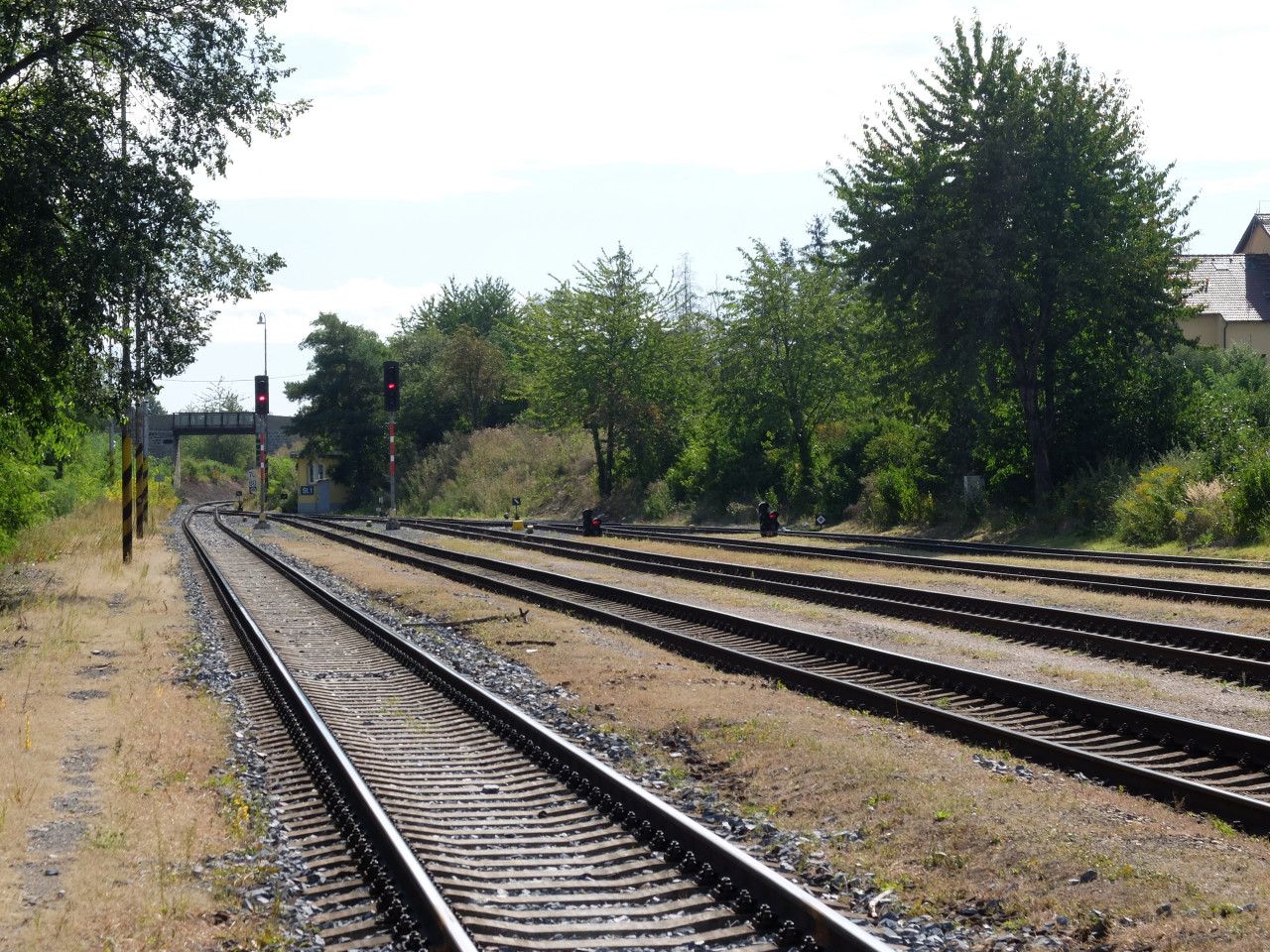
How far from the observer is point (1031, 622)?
1493cm

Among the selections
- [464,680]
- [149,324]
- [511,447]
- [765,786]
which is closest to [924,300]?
[149,324]

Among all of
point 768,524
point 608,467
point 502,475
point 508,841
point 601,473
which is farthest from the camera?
point 502,475

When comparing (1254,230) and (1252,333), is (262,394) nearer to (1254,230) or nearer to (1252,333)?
(1252,333)

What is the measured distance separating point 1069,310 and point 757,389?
13.0m

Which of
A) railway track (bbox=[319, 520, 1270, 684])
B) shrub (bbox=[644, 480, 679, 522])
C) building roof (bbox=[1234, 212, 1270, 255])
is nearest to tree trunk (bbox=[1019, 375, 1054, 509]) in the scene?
railway track (bbox=[319, 520, 1270, 684])

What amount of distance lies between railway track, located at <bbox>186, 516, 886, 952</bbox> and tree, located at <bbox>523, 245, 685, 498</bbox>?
132 ft

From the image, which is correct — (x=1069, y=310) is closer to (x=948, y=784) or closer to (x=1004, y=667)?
(x=1004, y=667)

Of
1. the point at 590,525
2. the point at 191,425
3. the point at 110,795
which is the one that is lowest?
the point at 110,795

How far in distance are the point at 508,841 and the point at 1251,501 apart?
2102 centimetres

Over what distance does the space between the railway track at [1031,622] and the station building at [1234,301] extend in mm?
37726

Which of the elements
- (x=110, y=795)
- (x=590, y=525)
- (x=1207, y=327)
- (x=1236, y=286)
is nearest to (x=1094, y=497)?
(x=590, y=525)

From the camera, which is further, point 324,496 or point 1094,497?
point 324,496

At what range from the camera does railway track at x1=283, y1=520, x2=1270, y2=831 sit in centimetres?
752

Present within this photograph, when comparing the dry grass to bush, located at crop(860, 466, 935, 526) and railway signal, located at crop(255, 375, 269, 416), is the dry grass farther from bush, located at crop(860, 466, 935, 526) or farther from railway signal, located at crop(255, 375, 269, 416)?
railway signal, located at crop(255, 375, 269, 416)
